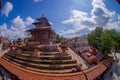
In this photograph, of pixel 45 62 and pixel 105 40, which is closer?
pixel 45 62

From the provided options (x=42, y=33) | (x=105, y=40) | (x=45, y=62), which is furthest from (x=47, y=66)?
(x=105, y=40)

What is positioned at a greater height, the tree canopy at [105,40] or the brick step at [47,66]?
the tree canopy at [105,40]

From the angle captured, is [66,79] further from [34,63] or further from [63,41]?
[63,41]

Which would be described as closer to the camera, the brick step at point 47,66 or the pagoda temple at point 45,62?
the pagoda temple at point 45,62

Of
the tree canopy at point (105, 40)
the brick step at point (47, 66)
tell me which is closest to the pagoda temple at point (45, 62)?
the brick step at point (47, 66)

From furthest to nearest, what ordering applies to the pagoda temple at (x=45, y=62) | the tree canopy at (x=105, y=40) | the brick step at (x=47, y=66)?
the tree canopy at (x=105, y=40)
the brick step at (x=47, y=66)
the pagoda temple at (x=45, y=62)

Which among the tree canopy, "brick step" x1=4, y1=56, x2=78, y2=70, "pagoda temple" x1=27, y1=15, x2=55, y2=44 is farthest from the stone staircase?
the tree canopy

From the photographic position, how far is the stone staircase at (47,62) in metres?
3.81

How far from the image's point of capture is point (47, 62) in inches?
161

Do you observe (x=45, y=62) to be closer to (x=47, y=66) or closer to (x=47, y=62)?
(x=47, y=62)

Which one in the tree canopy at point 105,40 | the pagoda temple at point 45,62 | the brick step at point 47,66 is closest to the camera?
the pagoda temple at point 45,62

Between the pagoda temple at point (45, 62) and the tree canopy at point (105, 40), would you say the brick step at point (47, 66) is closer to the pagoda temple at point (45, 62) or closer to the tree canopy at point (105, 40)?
the pagoda temple at point (45, 62)

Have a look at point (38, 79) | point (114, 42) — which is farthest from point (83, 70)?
point (114, 42)

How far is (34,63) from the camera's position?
3.96m
